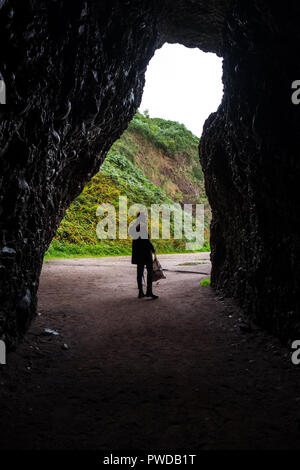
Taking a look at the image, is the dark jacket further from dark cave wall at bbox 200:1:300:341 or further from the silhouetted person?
dark cave wall at bbox 200:1:300:341

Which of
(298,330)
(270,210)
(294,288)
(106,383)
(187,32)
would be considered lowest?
(106,383)

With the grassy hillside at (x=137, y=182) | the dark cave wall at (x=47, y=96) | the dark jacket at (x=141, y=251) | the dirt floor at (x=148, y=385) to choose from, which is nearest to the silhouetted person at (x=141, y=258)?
the dark jacket at (x=141, y=251)

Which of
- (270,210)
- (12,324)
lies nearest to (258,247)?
(270,210)

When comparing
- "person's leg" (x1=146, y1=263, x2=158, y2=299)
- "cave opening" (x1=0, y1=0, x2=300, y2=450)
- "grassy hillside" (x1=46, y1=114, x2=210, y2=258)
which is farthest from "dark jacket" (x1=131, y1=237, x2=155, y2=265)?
"grassy hillside" (x1=46, y1=114, x2=210, y2=258)

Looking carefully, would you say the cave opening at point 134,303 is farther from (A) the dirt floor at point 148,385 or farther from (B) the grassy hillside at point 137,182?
(B) the grassy hillside at point 137,182

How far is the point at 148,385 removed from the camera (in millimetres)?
3121

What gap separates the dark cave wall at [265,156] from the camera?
367 centimetres

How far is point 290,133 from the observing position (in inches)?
145

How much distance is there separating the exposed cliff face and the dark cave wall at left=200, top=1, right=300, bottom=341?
0.02 m

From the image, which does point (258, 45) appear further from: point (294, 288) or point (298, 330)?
point (298, 330)

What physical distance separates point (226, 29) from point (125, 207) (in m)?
20.8

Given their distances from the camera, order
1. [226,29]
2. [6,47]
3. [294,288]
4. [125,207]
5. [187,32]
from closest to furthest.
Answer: [6,47] < [294,288] < [226,29] < [187,32] < [125,207]

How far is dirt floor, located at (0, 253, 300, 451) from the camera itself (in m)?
2.28

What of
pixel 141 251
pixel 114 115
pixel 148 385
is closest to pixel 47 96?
pixel 114 115
